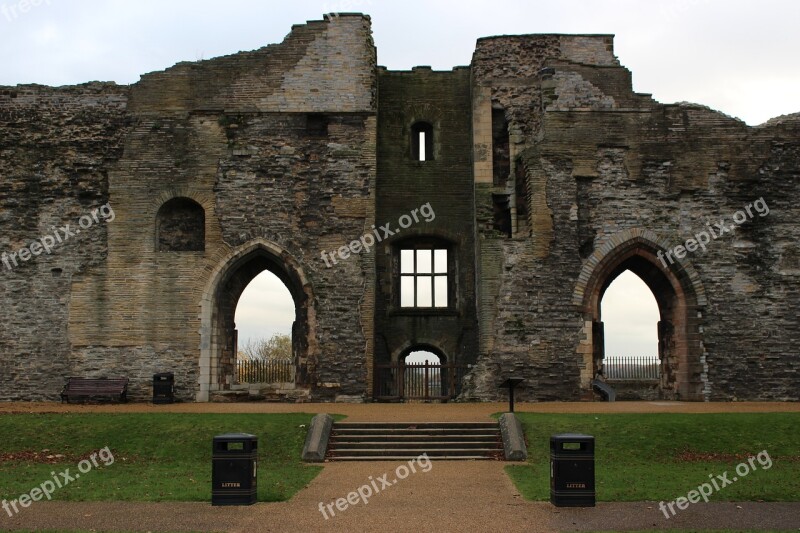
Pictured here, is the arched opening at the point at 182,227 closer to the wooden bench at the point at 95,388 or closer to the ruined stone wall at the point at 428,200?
the wooden bench at the point at 95,388

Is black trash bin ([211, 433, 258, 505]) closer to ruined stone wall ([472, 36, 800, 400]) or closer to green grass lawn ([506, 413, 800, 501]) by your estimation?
green grass lawn ([506, 413, 800, 501])

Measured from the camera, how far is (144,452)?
1566cm

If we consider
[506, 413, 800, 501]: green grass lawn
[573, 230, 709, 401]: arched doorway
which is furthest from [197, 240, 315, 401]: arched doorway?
[506, 413, 800, 501]: green grass lawn

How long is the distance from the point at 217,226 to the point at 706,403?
1344cm

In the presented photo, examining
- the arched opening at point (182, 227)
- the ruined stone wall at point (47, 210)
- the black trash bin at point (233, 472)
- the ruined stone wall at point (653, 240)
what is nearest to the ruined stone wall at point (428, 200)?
the ruined stone wall at point (653, 240)

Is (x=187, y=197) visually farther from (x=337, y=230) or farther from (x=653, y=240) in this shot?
(x=653, y=240)

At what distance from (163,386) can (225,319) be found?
2655 mm

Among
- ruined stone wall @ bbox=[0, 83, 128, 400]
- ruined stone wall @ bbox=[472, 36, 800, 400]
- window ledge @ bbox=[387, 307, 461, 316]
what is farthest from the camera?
window ledge @ bbox=[387, 307, 461, 316]

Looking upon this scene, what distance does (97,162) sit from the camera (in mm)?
24406

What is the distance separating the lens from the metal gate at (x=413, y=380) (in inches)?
920

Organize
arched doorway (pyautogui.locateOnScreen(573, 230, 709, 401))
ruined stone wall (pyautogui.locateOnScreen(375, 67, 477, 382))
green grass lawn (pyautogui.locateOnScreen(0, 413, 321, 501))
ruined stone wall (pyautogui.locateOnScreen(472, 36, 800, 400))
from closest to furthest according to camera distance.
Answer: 1. green grass lawn (pyautogui.locateOnScreen(0, 413, 321, 501))
2. ruined stone wall (pyautogui.locateOnScreen(472, 36, 800, 400))
3. arched doorway (pyautogui.locateOnScreen(573, 230, 709, 401))
4. ruined stone wall (pyautogui.locateOnScreen(375, 67, 477, 382))

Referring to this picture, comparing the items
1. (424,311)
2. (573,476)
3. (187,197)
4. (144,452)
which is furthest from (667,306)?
(144,452)

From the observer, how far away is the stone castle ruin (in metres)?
23.2

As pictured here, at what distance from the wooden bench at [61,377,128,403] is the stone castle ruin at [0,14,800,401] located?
29cm
